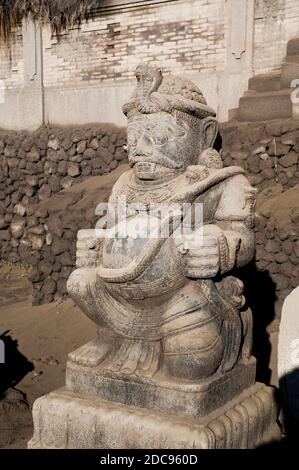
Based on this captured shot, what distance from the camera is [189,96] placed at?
10.4 ft

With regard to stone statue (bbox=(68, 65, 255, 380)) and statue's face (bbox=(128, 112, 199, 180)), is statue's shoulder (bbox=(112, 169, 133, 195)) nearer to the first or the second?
stone statue (bbox=(68, 65, 255, 380))

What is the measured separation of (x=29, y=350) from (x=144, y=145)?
3792 mm

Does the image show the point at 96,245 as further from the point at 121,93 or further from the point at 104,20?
the point at 104,20

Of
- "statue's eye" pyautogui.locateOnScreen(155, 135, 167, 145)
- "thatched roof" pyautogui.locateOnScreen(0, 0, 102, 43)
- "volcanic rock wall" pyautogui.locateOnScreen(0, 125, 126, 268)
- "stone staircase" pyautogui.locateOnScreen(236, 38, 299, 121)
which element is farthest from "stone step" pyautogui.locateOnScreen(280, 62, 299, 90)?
"statue's eye" pyautogui.locateOnScreen(155, 135, 167, 145)

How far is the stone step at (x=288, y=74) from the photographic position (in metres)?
8.40

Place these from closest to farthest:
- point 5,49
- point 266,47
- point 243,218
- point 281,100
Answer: point 243,218
point 281,100
point 266,47
point 5,49

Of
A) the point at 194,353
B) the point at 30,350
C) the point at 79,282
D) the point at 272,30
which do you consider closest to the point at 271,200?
the point at 30,350

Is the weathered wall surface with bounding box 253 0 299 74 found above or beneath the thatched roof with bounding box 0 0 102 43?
beneath

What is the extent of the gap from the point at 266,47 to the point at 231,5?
925 mm

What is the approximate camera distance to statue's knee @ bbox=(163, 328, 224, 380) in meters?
2.80

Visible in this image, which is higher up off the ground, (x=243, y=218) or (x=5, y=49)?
(x=5, y=49)

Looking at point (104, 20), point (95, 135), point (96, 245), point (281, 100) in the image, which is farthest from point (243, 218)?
point (104, 20)

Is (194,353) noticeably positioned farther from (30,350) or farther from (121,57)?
(121,57)

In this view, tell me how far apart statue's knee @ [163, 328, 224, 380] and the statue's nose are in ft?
3.20
